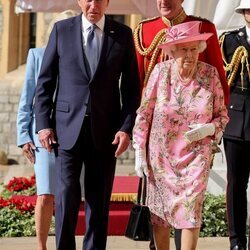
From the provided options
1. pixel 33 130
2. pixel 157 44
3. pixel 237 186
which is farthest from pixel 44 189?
pixel 237 186

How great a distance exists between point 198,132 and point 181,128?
112 millimetres

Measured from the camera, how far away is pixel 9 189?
10641 millimetres

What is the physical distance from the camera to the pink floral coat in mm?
6234

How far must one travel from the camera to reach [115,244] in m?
8.05

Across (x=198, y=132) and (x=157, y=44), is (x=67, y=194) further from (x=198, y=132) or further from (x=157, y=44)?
(x=157, y=44)

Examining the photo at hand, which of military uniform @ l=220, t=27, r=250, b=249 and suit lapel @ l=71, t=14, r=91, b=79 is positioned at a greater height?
suit lapel @ l=71, t=14, r=91, b=79

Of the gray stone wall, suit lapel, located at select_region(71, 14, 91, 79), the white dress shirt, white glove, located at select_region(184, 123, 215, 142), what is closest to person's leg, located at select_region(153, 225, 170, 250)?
white glove, located at select_region(184, 123, 215, 142)

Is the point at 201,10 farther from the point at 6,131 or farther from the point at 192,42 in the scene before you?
the point at 6,131

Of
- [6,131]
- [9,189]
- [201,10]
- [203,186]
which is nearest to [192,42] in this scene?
[203,186]

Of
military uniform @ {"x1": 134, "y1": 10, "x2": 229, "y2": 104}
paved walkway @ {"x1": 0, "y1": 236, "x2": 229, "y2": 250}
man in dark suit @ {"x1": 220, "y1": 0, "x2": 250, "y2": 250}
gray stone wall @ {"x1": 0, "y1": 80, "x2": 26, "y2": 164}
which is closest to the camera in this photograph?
military uniform @ {"x1": 134, "y1": 10, "x2": 229, "y2": 104}

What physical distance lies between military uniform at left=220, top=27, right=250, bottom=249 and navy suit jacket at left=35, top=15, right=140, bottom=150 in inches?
36.9

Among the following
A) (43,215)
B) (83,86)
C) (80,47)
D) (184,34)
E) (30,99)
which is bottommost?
(43,215)

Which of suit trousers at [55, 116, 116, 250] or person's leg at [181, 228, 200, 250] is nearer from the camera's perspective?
person's leg at [181, 228, 200, 250]

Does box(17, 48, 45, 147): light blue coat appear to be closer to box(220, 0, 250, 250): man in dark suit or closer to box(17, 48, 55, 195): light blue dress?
box(17, 48, 55, 195): light blue dress
